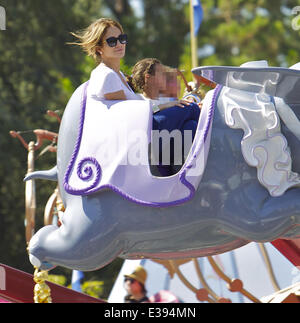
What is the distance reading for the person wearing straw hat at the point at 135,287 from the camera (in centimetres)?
533

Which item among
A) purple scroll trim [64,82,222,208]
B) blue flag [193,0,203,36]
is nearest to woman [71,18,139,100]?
purple scroll trim [64,82,222,208]

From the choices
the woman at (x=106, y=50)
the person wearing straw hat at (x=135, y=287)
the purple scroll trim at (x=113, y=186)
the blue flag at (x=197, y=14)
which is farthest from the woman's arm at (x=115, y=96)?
the blue flag at (x=197, y=14)

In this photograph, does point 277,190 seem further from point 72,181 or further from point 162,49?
point 162,49

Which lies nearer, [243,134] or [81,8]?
[243,134]

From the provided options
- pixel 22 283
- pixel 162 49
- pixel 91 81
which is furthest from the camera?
pixel 162 49

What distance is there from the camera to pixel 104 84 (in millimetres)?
2736

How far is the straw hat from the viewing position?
17.7 ft

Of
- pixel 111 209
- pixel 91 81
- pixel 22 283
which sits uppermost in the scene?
pixel 91 81

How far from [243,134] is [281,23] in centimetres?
1090

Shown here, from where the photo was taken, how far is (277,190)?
261cm

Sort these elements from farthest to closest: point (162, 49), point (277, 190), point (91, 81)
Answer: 1. point (162, 49)
2. point (91, 81)
3. point (277, 190)

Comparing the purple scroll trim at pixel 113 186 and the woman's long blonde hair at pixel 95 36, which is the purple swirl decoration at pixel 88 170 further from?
the woman's long blonde hair at pixel 95 36

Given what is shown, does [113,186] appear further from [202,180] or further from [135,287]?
[135,287]
